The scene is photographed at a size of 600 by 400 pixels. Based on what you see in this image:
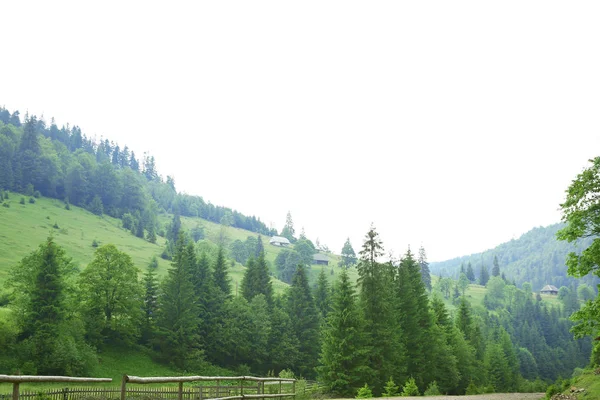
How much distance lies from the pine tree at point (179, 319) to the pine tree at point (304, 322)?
17827mm

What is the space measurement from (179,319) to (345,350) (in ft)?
106

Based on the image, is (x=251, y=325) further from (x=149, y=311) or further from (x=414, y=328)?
(x=414, y=328)

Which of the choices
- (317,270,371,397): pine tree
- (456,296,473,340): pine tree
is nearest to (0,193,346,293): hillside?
(456,296,473,340): pine tree

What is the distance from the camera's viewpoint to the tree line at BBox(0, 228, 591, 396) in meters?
48.8

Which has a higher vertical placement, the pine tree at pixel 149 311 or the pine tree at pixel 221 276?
the pine tree at pixel 221 276

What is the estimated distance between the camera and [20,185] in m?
172

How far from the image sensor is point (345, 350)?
46.9 meters

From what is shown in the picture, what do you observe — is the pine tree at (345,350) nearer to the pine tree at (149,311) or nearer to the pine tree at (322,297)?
the pine tree at (149,311)

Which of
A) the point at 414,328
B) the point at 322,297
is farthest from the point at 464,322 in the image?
the point at 414,328

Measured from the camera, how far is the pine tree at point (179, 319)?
6981 centimetres

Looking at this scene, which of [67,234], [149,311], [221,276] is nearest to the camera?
[149,311]

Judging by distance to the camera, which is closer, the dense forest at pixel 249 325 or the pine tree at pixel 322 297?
the dense forest at pixel 249 325

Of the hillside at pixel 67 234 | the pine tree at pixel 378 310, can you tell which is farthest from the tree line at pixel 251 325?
the hillside at pixel 67 234

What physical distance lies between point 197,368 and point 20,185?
134515mm
